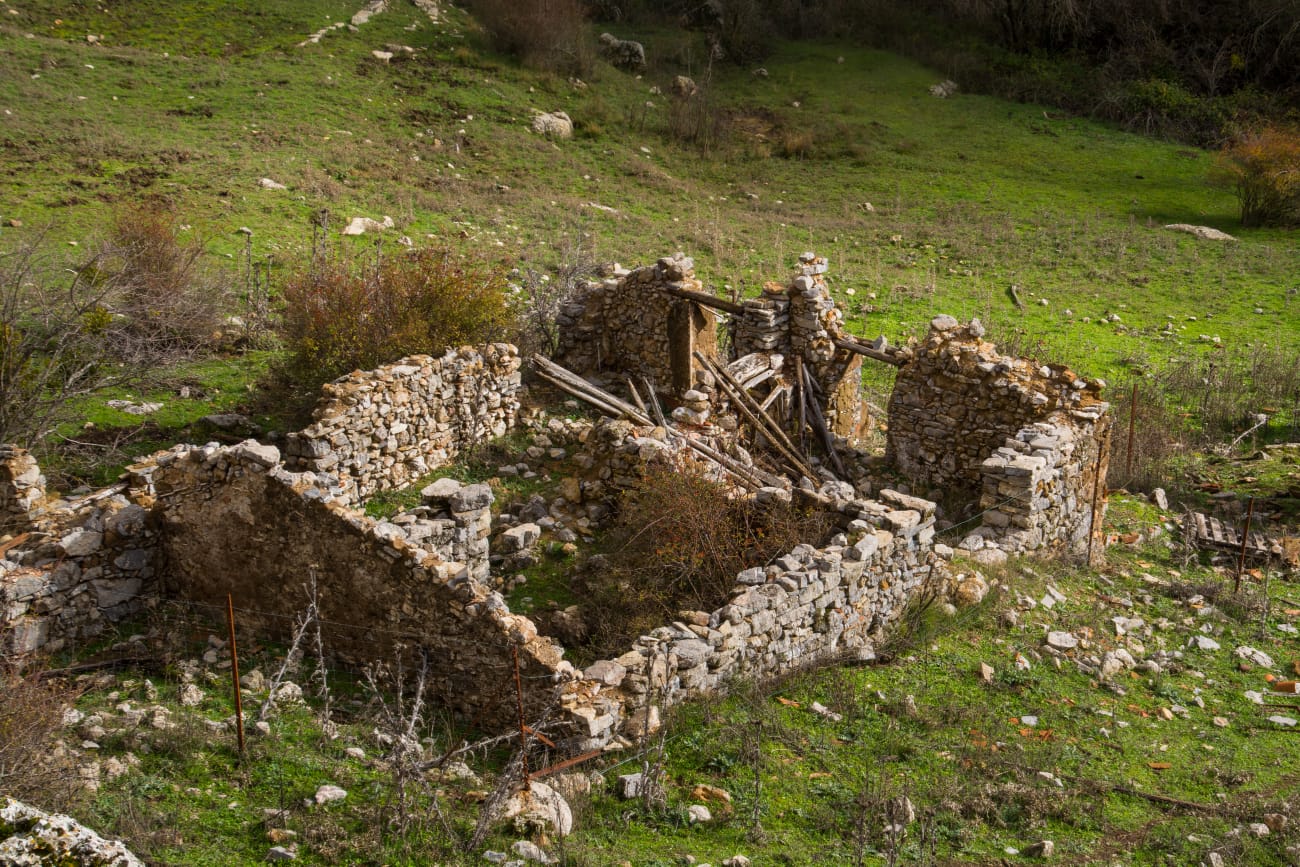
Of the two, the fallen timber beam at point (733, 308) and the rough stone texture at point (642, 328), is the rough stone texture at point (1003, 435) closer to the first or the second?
the fallen timber beam at point (733, 308)

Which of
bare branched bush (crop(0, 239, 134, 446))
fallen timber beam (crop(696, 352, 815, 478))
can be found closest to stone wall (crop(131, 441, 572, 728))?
bare branched bush (crop(0, 239, 134, 446))

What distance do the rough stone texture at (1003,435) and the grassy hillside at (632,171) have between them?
24.1 ft

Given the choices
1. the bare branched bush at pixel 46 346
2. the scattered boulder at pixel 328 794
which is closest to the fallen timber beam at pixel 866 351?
the bare branched bush at pixel 46 346

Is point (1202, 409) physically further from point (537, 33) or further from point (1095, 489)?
point (537, 33)

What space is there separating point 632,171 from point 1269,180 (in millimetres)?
17313

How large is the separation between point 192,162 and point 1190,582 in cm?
2053

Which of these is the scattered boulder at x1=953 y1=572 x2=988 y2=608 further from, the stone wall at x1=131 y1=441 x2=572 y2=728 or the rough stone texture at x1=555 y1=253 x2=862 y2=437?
the rough stone texture at x1=555 y1=253 x2=862 y2=437

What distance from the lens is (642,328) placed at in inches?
664

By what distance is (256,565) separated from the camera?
Result: 9320 millimetres

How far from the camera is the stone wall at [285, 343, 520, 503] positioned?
12.1 meters

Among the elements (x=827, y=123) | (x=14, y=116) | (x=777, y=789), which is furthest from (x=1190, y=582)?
(x=827, y=123)

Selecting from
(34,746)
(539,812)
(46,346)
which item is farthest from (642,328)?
(34,746)

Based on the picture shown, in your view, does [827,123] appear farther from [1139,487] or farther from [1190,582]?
[1190,582]

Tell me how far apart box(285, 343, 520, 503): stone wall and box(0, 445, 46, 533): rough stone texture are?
254 cm
